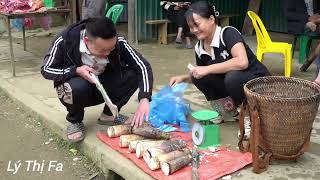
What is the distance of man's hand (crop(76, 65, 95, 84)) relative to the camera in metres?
3.37

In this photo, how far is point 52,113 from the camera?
4.38 metres

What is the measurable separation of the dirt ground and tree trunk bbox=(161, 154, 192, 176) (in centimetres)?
80

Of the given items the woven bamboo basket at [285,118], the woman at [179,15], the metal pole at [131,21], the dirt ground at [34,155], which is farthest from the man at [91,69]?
the metal pole at [131,21]

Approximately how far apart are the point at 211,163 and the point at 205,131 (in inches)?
13.0

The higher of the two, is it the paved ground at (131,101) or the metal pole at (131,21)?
the metal pole at (131,21)

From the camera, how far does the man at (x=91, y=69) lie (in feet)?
10.8

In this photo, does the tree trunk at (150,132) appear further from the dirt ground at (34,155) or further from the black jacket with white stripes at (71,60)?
the dirt ground at (34,155)

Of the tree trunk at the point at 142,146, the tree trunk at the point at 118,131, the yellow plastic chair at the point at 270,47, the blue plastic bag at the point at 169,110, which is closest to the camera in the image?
the tree trunk at the point at 142,146

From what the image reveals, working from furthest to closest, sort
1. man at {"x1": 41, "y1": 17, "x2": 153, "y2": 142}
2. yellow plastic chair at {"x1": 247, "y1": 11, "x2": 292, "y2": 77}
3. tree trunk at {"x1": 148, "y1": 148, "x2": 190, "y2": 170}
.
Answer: yellow plastic chair at {"x1": 247, "y1": 11, "x2": 292, "y2": 77} → man at {"x1": 41, "y1": 17, "x2": 153, "y2": 142} → tree trunk at {"x1": 148, "y1": 148, "x2": 190, "y2": 170}

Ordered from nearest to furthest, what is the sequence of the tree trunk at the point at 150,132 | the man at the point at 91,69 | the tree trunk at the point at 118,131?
the man at the point at 91,69
the tree trunk at the point at 150,132
the tree trunk at the point at 118,131

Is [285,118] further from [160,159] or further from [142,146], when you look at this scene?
[142,146]

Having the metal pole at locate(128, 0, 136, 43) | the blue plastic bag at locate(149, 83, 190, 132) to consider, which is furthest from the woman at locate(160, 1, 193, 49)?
the blue plastic bag at locate(149, 83, 190, 132)

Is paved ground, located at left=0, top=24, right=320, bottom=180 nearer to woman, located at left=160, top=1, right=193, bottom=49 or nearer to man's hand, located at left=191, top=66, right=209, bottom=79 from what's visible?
woman, located at left=160, top=1, right=193, bottom=49

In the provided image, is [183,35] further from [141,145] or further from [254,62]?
[141,145]
